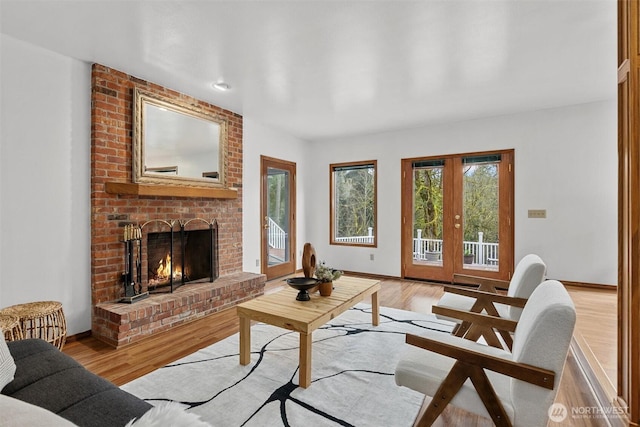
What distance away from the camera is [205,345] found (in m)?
2.76

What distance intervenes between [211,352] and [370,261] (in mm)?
3624

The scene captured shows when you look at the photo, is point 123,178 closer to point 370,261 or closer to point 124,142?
point 124,142

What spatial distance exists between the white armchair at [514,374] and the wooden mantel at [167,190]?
2.84m

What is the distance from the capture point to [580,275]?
427cm

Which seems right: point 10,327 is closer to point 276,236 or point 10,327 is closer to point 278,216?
point 276,236

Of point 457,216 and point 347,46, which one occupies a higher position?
point 347,46

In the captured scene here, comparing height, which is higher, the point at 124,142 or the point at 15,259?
the point at 124,142

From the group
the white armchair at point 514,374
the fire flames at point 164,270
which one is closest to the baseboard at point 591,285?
the white armchair at point 514,374

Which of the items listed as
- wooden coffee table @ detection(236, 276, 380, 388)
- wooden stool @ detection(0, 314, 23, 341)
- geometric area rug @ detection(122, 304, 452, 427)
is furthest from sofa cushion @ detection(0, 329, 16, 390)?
wooden coffee table @ detection(236, 276, 380, 388)

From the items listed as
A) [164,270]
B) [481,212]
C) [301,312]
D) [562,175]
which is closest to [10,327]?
[164,270]

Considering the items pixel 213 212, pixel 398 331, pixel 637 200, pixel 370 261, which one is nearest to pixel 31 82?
pixel 213 212

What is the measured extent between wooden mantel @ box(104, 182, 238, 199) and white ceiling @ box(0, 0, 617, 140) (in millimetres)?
1137

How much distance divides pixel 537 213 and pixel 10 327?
5.69m

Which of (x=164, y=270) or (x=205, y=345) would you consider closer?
(x=205, y=345)
